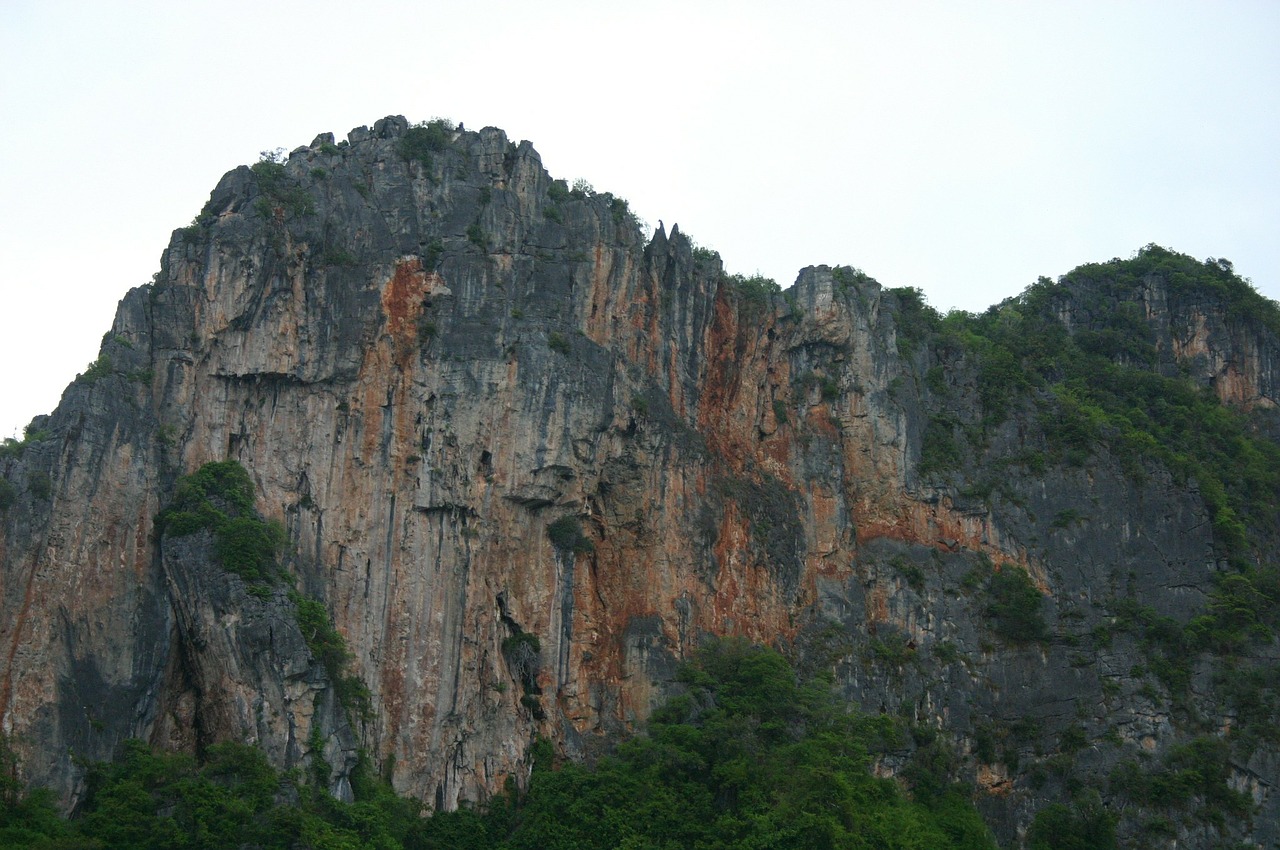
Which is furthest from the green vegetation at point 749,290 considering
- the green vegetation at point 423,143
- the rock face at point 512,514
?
the green vegetation at point 423,143

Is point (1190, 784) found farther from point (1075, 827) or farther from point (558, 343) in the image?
point (558, 343)

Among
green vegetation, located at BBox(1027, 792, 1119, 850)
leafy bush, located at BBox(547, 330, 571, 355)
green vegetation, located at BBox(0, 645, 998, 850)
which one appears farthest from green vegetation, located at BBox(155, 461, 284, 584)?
green vegetation, located at BBox(1027, 792, 1119, 850)

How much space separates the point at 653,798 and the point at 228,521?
1227 centimetres

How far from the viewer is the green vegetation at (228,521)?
1566 inches

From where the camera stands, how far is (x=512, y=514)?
44.2 meters

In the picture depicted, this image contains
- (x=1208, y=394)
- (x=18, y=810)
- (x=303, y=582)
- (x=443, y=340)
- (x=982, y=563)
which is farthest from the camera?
(x=1208, y=394)

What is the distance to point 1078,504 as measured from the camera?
52.4 metres

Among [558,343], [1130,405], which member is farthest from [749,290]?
[1130,405]

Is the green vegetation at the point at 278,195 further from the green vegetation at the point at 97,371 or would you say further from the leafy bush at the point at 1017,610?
the leafy bush at the point at 1017,610

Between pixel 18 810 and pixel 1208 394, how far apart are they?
139 feet

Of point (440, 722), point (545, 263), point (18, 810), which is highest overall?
point (545, 263)

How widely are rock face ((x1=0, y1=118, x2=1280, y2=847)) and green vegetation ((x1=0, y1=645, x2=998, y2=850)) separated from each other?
117 centimetres

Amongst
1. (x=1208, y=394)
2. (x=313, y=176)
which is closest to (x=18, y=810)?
(x=313, y=176)

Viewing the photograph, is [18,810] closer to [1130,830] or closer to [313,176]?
[313,176]
